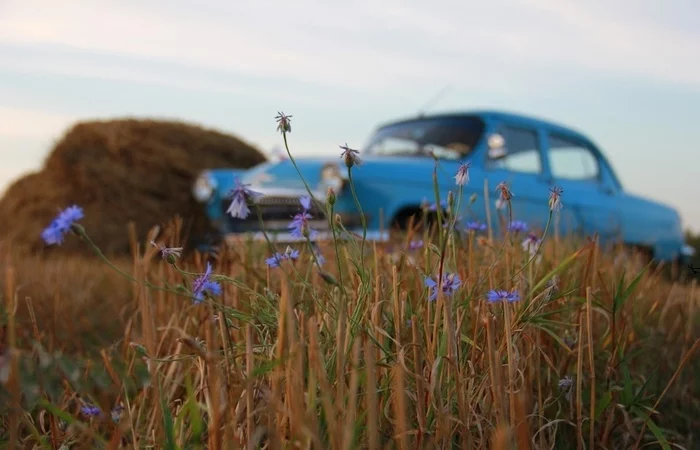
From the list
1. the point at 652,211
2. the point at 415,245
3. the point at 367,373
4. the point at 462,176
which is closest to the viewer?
the point at 367,373

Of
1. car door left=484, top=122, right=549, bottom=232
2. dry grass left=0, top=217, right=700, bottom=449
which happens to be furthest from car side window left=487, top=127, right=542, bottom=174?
dry grass left=0, top=217, right=700, bottom=449

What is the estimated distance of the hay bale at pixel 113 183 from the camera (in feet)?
27.0

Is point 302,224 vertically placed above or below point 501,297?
above

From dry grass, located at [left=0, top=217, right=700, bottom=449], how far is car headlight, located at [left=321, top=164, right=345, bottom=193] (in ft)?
7.41

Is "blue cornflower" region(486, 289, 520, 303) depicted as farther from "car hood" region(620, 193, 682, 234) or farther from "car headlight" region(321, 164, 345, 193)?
"car hood" region(620, 193, 682, 234)

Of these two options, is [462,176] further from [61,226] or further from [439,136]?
[439,136]

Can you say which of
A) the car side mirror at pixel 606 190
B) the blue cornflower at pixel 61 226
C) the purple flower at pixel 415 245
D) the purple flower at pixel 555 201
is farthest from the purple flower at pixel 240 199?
the car side mirror at pixel 606 190

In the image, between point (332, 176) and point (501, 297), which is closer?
point (501, 297)

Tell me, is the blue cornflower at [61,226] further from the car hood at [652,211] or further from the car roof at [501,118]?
the car hood at [652,211]

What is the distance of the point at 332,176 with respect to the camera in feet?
16.6

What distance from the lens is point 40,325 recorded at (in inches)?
125

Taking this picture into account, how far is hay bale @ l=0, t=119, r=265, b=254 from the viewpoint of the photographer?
822 cm

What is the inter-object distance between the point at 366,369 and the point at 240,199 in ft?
1.63

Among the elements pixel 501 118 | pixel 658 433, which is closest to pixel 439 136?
pixel 501 118
